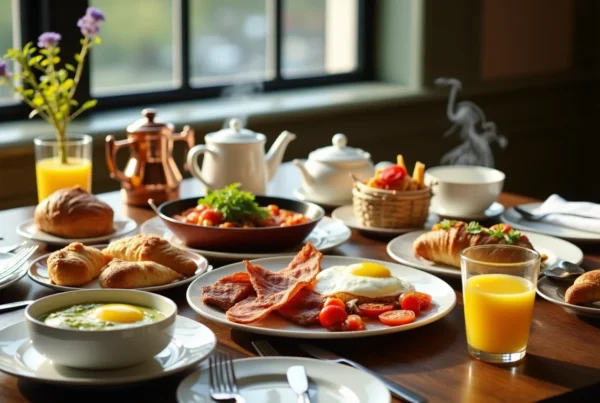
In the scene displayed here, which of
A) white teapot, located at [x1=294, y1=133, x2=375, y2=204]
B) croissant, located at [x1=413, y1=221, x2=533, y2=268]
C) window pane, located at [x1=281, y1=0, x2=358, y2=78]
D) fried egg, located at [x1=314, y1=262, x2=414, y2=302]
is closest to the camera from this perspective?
fried egg, located at [x1=314, y1=262, x2=414, y2=302]

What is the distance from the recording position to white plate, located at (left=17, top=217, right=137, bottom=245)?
175cm

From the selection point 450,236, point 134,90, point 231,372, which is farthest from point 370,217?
point 134,90

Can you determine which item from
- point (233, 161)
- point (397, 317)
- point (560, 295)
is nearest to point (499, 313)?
point (397, 317)

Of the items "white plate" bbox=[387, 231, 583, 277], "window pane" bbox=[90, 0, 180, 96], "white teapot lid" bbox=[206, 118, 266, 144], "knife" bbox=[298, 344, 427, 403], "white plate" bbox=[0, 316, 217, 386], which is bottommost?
"knife" bbox=[298, 344, 427, 403]

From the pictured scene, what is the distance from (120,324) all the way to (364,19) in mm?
3262

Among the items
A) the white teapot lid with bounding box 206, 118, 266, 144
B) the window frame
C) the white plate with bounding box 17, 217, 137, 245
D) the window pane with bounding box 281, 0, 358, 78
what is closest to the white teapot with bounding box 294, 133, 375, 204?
the white teapot lid with bounding box 206, 118, 266, 144

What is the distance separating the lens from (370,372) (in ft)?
3.82

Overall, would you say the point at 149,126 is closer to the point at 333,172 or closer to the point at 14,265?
the point at 333,172

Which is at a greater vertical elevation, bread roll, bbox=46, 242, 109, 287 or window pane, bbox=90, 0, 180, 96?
window pane, bbox=90, 0, 180, 96

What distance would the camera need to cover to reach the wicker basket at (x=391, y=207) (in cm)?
185

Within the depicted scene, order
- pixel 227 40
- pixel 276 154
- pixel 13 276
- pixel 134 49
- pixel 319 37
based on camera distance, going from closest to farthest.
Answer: pixel 13 276 → pixel 276 154 → pixel 134 49 → pixel 227 40 → pixel 319 37

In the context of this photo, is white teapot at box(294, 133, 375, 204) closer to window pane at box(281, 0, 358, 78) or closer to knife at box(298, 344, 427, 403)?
knife at box(298, 344, 427, 403)

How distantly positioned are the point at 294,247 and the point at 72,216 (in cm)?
41

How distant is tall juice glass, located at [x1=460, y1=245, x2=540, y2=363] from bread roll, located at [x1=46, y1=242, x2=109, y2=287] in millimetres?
573
